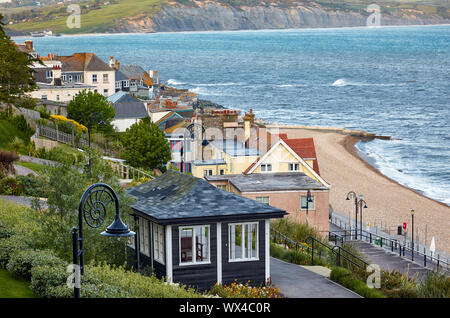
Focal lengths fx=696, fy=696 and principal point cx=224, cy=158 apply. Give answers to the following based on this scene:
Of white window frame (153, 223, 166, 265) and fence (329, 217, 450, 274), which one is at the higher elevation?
white window frame (153, 223, 166, 265)

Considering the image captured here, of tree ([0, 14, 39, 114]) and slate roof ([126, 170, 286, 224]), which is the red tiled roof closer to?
tree ([0, 14, 39, 114])

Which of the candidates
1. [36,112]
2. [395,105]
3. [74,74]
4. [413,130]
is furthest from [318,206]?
[395,105]

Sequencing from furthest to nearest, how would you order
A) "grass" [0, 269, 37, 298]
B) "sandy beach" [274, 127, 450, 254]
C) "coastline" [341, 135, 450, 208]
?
"coastline" [341, 135, 450, 208] < "sandy beach" [274, 127, 450, 254] < "grass" [0, 269, 37, 298]

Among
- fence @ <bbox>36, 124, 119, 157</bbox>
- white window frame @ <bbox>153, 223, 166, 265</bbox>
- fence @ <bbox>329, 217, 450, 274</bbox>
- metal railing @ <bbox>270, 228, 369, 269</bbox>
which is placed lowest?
fence @ <bbox>329, 217, 450, 274</bbox>

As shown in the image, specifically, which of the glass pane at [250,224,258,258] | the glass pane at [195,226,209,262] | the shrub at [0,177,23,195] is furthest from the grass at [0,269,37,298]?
the shrub at [0,177,23,195]

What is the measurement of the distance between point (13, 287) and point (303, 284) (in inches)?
409

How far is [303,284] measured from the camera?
25047mm

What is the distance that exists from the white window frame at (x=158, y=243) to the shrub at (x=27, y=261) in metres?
4.13

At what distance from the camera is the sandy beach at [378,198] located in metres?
57.7

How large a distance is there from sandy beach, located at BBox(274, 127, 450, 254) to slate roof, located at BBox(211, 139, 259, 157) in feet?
40.9

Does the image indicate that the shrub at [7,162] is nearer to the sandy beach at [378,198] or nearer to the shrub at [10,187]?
the shrub at [10,187]

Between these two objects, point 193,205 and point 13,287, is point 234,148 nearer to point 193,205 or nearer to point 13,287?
point 193,205

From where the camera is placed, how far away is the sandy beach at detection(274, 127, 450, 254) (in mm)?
57688
